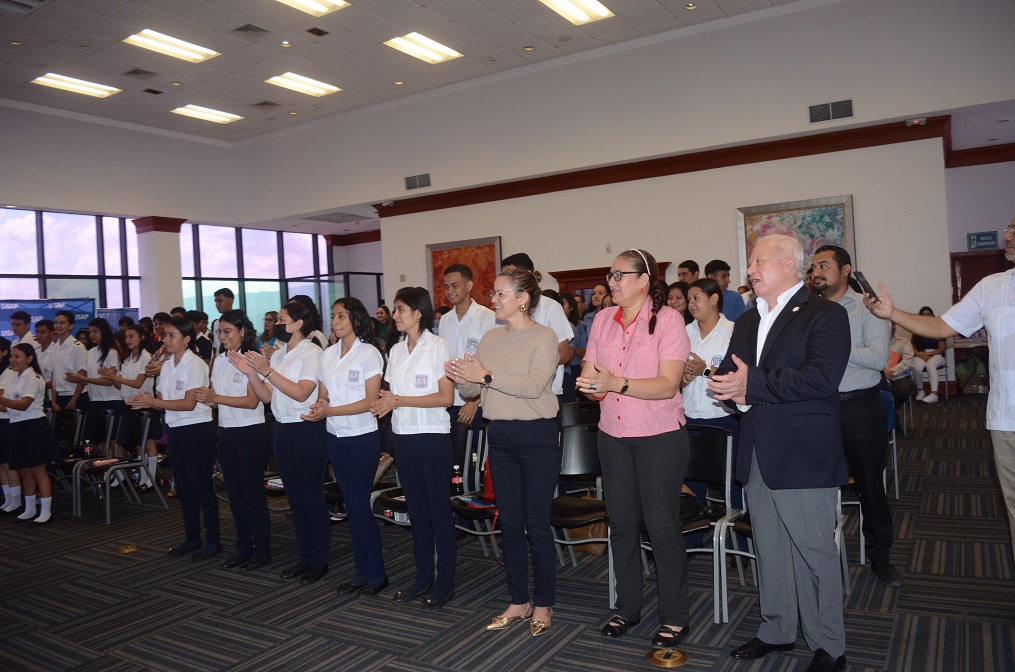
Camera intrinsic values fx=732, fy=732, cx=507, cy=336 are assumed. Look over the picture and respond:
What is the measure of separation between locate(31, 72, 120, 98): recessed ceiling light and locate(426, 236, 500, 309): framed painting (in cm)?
564

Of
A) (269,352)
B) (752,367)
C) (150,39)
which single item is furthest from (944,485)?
(150,39)

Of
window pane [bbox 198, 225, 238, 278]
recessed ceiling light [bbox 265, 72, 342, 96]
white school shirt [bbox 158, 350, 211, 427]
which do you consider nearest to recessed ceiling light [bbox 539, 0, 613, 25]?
recessed ceiling light [bbox 265, 72, 342, 96]

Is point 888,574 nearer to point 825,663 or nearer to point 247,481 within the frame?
point 825,663

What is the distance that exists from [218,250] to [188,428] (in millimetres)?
12556

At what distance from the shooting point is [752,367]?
9.30ft

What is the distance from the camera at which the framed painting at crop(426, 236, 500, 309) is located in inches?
487

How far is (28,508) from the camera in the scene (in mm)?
6641

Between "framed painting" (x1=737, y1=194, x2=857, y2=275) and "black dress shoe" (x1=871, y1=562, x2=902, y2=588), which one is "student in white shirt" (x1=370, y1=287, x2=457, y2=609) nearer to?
"black dress shoe" (x1=871, y1=562, x2=902, y2=588)

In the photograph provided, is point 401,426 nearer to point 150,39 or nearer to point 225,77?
point 150,39

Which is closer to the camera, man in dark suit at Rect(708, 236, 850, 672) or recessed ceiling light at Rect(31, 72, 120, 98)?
man in dark suit at Rect(708, 236, 850, 672)

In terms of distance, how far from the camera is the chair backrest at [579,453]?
165 inches

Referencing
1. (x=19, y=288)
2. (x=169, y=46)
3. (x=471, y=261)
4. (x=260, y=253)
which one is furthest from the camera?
(x=260, y=253)

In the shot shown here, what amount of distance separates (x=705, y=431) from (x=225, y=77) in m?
9.98

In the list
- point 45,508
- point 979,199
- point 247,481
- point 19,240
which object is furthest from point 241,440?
point 979,199
